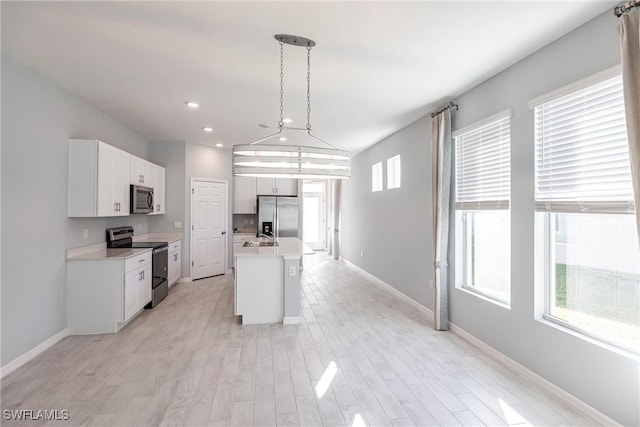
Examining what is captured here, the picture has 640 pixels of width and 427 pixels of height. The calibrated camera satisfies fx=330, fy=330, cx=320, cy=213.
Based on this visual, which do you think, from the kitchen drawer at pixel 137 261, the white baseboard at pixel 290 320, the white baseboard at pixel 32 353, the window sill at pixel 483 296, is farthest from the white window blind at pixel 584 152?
the white baseboard at pixel 32 353

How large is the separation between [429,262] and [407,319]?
2.70 feet

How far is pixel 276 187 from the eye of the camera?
788 centimetres

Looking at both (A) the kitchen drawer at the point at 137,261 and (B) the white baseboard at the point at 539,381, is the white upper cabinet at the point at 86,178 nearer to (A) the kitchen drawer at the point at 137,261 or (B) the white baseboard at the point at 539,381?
(A) the kitchen drawer at the point at 137,261

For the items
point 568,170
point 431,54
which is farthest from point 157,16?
point 568,170

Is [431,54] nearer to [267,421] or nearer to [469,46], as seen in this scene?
[469,46]

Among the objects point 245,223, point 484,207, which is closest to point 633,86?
point 484,207

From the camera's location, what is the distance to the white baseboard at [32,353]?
2.86 m

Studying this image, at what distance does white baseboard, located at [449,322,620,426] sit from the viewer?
7.33 ft

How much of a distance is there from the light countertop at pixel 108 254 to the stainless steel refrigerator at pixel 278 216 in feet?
10.6

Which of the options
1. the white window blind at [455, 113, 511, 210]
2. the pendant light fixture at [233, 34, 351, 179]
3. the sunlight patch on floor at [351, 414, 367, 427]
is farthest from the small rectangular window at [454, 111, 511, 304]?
the sunlight patch on floor at [351, 414, 367, 427]

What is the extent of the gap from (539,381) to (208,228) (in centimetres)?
604

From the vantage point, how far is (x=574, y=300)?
259 cm

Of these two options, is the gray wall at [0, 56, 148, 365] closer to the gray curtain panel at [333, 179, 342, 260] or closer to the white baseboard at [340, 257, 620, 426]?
the white baseboard at [340, 257, 620, 426]

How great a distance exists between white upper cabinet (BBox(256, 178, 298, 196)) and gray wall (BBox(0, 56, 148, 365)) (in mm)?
4040
